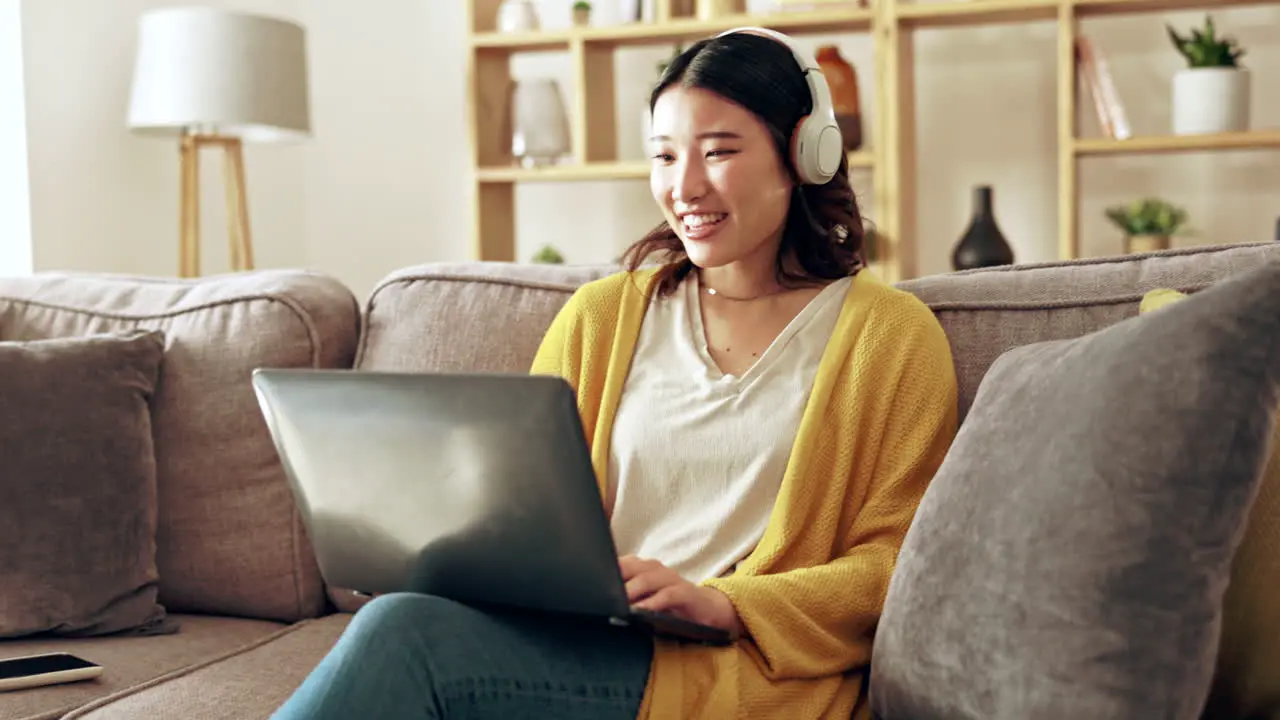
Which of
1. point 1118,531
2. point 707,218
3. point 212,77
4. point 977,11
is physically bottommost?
point 1118,531

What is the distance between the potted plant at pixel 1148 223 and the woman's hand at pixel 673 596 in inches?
84.0

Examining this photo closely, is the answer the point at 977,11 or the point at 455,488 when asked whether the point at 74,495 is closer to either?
the point at 455,488

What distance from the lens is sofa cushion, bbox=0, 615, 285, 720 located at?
1.46 meters

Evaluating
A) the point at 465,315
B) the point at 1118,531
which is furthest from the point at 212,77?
the point at 1118,531

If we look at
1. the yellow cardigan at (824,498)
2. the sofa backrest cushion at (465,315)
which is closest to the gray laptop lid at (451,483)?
the yellow cardigan at (824,498)

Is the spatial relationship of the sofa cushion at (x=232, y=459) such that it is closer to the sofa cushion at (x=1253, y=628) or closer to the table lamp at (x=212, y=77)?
the sofa cushion at (x=1253, y=628)

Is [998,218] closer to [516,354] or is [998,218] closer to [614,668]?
[516,354]

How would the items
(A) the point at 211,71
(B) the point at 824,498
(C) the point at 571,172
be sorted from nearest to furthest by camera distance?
(B) the point at 824,498 < (A) the point at 211,71 < (C) the point at 571,172

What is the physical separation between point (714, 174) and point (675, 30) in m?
1.90

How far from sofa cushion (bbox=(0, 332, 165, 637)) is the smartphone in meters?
0.13

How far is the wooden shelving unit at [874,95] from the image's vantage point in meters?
3.11

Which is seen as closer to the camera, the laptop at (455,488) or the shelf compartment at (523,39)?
the laptop at (455,488)

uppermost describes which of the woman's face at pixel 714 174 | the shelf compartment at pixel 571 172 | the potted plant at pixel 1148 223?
the shelf compartment at pixel 571 172

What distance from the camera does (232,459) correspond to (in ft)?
6.02
